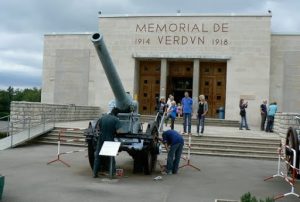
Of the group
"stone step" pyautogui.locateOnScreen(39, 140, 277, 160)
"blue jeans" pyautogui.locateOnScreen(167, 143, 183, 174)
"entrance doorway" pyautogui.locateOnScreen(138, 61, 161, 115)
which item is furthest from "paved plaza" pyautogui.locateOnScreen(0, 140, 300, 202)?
"entrance doorway" pyautogui.locateOnScreen(138, 61, 161, 115)

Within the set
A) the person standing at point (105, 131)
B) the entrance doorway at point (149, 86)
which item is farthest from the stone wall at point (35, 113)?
the person standing at point (105, 131)

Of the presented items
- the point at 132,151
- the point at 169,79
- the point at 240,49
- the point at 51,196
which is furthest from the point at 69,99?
the point at 51,196

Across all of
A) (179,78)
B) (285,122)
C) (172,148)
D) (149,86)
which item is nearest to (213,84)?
(179,78)

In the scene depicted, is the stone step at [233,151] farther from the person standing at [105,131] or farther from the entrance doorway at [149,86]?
the entrance doorway at [149,86]

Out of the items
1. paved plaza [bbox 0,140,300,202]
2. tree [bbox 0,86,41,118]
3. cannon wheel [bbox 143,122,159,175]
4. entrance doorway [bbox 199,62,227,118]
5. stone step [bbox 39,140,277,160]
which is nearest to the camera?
paved plaza [bbox 0,140,300,202]

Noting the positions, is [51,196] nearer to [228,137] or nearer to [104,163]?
[104,163]

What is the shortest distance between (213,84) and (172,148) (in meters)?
20.6

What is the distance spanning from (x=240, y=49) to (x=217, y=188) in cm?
2179

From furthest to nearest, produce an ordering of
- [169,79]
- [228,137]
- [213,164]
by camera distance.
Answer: [169,79]
[228,137]
[213,164]

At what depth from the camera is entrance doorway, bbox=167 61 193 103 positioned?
109 ft

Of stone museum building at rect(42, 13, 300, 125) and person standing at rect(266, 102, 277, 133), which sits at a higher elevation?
stone museum building at rect(42, 13, 300, 125)

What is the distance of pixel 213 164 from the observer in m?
15.3

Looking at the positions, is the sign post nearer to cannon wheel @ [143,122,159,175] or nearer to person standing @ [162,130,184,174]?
cannon wheel @ [143,122,159,175]

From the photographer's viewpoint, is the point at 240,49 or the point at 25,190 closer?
the point at 25,190
